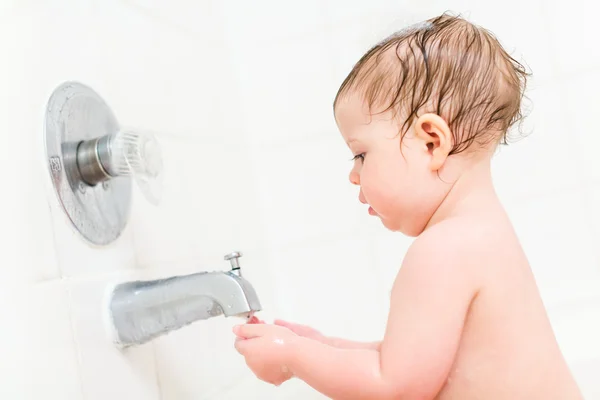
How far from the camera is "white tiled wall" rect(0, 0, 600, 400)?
36.2 inches

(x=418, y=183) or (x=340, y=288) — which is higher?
(x=418, y=183)

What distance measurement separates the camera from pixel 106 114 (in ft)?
2.58

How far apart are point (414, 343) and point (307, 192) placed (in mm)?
754

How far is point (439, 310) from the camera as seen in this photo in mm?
662

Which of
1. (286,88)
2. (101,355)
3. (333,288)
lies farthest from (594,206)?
(101,355)

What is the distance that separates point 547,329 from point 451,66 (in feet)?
0.92

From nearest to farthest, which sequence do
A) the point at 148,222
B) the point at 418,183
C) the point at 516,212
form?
1. the point at 418,183
2. the point at 148,222
3. the point at 516,212

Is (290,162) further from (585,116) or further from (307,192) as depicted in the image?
(585,116)

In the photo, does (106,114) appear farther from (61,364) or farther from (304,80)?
(304,80)

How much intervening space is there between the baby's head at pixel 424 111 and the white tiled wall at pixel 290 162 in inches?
4.1

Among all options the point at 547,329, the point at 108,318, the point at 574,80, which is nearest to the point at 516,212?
the point at 574,80

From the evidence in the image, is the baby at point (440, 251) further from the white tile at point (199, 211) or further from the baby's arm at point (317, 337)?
the white tile at point (199, 211)

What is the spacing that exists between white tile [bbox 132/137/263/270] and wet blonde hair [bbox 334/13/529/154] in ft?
1.08

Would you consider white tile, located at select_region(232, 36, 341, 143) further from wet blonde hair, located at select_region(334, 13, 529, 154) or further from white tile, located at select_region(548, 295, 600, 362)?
wet blonde hair, located at select_region(334, 13, 529, 154)
